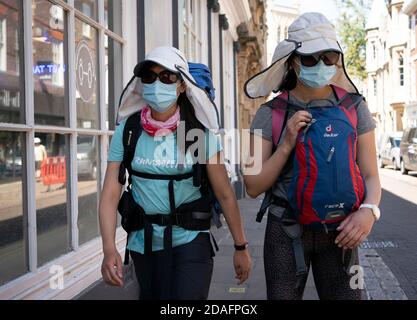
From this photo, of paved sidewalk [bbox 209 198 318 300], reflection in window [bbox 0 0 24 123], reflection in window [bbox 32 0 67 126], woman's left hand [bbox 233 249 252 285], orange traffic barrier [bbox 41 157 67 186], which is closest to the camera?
woman's left hand [bbox 233 249 252 285]

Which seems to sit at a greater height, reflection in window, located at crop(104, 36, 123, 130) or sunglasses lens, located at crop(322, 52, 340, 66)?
reflection in window, located at crop(104, 36, 123, 130)

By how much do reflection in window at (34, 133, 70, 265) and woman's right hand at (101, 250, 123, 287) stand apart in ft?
3.45

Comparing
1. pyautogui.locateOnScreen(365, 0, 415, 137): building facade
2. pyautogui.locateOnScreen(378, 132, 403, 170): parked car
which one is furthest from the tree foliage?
pyautogui.locateOnScreen(378, 132, 403, 170): parked car

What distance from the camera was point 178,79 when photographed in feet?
8.78

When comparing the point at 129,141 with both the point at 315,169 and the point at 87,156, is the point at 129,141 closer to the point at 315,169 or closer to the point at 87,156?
the point at 315,169

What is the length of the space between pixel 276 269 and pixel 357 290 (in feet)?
1.25

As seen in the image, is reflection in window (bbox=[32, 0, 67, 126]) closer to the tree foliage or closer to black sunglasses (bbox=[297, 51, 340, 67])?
black sunglasses (bbox=[297, 51, 340, 67])

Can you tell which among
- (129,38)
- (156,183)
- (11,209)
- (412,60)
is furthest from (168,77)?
(412,60)

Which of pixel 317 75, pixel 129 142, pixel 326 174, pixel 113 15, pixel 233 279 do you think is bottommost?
pixel 233 279

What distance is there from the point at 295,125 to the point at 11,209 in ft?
5.98

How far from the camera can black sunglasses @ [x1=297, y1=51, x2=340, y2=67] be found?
247cm

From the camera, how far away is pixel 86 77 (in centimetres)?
423

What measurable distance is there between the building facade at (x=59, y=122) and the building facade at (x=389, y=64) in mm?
34933

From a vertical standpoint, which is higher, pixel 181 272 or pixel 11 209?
pixel 11 209
